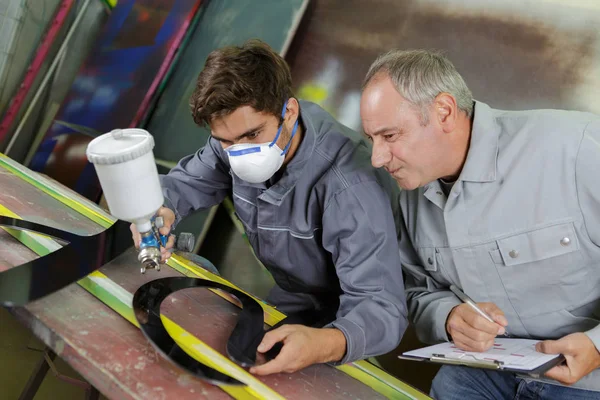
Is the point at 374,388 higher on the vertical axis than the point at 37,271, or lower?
higher

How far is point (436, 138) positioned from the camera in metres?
1.49

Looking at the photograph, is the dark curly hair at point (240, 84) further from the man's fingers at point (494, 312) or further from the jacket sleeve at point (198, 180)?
the man's fingers at point (494, 312)

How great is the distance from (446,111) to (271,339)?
78 cm

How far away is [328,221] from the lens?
1532 millimetres

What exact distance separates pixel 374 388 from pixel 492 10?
57.9 inches

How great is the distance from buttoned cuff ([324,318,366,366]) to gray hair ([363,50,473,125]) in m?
0.58

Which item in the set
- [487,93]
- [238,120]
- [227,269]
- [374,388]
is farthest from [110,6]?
[374,388]

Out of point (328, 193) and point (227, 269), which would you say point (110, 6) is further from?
point (328, 193)

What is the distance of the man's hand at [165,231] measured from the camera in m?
1.45

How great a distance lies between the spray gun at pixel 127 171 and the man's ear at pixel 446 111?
805 millimetres

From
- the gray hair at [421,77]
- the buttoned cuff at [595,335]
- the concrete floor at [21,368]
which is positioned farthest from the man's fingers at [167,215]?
the buttoned cuff at [595,335]

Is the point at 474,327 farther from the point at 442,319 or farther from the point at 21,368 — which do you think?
the point at 21,368

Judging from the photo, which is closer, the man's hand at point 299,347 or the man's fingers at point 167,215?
the man's hand at point 299,347

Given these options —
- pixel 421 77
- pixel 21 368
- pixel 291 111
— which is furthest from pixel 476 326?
pixel 21 368
